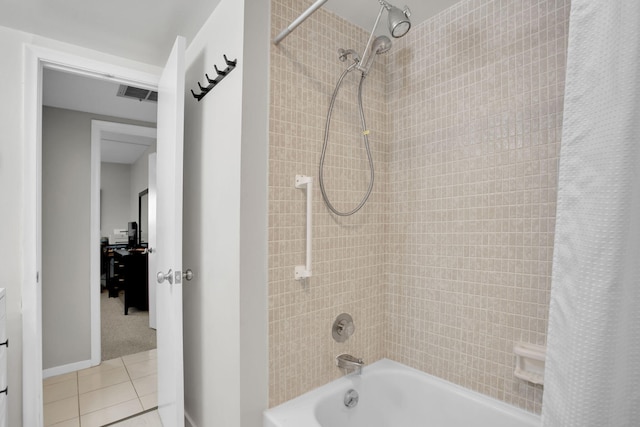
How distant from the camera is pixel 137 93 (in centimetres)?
270

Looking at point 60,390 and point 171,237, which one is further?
point 60,390

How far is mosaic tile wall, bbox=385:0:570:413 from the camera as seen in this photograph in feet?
4.40

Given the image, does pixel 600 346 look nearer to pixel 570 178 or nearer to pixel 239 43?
pixel 570 178

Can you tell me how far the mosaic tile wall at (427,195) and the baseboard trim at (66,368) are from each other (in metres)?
2.46

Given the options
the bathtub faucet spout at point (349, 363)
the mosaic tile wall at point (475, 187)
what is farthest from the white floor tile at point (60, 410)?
the mosaic tile wall at point (475, 187)

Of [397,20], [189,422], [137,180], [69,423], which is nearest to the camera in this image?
[397,20]

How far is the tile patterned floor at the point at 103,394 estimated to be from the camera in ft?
6.97

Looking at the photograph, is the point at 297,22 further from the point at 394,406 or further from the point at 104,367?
the point at 104,367

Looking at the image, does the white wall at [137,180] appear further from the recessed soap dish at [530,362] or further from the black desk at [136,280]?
the recessed soap dish at [530,362]

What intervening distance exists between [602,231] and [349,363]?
1.41 m

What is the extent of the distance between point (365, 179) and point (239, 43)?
0.93 meters

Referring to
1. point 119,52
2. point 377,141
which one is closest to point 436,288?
point 377,141

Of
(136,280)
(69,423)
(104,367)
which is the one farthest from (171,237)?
(136,280)

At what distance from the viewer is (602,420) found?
460 millimetres
